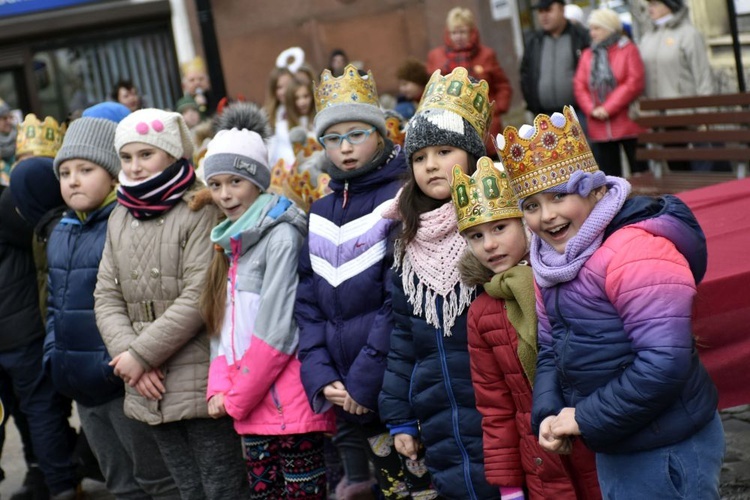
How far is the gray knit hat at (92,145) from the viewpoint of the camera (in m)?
5.88

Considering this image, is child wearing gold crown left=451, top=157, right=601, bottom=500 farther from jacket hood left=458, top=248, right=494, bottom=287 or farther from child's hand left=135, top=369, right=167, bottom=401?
child's hand left=135, top=369, right=167, bottom=401

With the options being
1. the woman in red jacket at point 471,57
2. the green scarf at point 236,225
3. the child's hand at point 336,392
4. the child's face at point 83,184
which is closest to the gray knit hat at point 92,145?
the child's face at point 83,184

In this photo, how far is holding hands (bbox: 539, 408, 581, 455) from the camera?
141 inches

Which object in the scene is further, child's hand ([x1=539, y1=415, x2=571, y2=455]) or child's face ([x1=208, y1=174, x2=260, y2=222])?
child's face ([x1=208, y1=174, x2=260, y2=222])

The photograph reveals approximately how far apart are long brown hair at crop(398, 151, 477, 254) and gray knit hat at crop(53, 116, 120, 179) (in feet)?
6.48

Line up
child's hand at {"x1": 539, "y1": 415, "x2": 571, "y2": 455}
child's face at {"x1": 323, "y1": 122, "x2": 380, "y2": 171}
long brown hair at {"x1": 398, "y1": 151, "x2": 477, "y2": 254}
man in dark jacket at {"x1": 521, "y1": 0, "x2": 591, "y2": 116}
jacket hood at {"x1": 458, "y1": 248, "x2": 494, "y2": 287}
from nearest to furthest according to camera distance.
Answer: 1. child's hand at {"x1": 539, "y1": 415, "x2": 571, "y2": 455}
2. jacket hood at {"x1": 458, "y1": 248, "x2": 494, "y2": 287}
3. long brown hair at {"x1": 398, "y1": 151, "x2": 477, "y2": 254}
4. child's face at {"x1": 323, "y1": 122, "x2": 380, "y2": 171}
5. man in dark jacket at {"x1": 521, "y1": 0, "x2": 591, "y2": 116}

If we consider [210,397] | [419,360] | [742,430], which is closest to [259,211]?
[210,397]

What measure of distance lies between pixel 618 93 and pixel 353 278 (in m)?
5.29

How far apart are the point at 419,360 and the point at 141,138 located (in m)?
1.86

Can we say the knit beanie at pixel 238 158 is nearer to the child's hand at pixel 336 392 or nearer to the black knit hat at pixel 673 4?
the child's hand at pixel 336 392

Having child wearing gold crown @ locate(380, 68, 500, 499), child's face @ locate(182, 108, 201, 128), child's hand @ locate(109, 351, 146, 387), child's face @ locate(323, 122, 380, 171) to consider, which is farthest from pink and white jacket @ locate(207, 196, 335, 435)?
child's face @ locate(182, 108, 201, 128)

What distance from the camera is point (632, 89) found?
9.55 meters

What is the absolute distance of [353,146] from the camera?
5.02 metres

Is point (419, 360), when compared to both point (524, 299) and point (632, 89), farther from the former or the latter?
point (632, 89)
